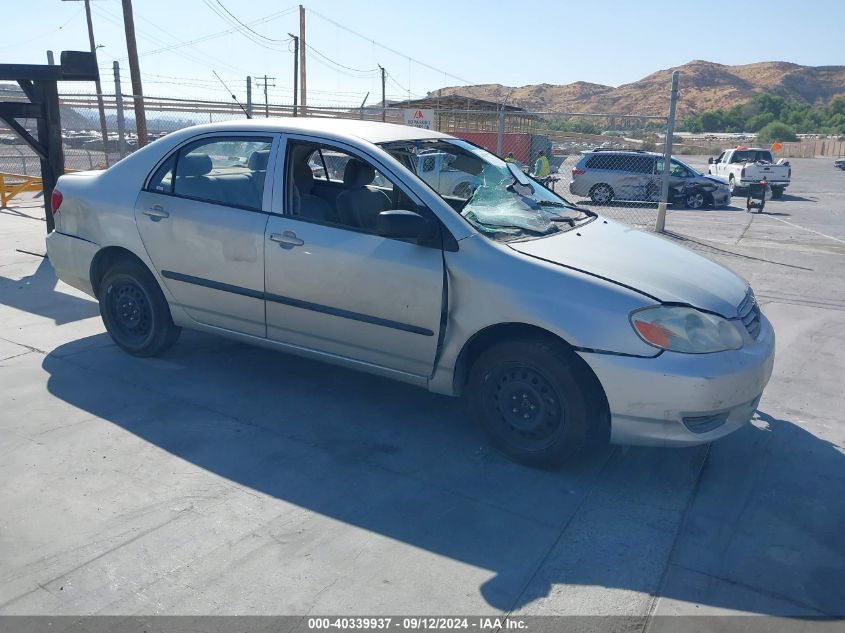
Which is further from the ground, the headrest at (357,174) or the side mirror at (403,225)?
the headrest at (357,174)

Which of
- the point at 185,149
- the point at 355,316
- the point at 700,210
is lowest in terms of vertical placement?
the point at 700,210

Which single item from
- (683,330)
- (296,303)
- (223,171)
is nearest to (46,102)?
(223,171)

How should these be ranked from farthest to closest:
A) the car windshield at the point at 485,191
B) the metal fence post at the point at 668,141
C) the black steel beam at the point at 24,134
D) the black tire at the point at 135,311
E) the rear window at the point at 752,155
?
the rear window at the point at 752,155
the metal fence post at the point at 668,141
the black steel beam at the point at 24,134
the black tire at the point at 135,311
the car windshield at the point at 485,191

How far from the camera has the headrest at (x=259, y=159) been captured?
16.1 feet

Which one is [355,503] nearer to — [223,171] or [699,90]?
[223,171]

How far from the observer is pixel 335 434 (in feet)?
14.9

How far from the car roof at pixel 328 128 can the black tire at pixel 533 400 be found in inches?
62.9

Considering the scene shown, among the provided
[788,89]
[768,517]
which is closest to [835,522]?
[768,517]

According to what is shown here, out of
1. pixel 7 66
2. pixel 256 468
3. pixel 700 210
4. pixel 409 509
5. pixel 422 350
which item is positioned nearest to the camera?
pixel 409 509

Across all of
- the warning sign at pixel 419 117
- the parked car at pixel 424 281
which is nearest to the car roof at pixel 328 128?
the parked car at pixel 424 281

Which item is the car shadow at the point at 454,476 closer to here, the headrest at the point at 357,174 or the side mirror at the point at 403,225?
the side mirror at the point at 403,225

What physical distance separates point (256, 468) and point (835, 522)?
2941mm

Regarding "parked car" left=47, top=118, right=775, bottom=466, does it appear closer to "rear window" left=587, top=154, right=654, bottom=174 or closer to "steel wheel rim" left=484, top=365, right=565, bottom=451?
"steel wheel rim" left=484, top=365, right=565, bottom=451

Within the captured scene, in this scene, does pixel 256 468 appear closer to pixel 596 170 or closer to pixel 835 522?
pixel 835 522
